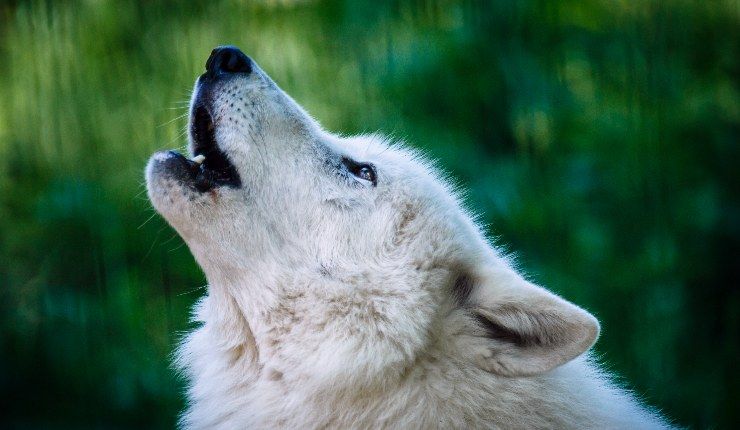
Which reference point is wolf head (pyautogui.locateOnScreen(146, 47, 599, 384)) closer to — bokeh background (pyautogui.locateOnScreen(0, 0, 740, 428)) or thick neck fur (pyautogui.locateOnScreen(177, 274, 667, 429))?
thick neck fur (pyautogui.locateOnScreen(177, 274, 667, 429))

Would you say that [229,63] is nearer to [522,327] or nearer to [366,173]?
[366,173]

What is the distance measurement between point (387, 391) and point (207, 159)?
3.06 feet

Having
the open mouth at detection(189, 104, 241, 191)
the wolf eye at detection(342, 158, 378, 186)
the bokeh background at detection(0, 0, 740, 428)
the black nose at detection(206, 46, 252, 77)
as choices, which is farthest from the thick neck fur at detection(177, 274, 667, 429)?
the bokeh background at detection(0, 0, 740, 428)

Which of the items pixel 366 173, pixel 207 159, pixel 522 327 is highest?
pixel 207 159

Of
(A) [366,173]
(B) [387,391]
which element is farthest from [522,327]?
(A) [366,173]

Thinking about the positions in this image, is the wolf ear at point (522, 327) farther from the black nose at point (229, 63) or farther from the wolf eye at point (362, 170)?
the black nose at point (229, 63)

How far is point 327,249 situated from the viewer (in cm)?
Result: 265

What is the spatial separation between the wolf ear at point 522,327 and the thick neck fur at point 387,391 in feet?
0.20

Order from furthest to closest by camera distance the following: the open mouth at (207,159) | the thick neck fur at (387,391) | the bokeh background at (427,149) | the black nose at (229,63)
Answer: the bokeh background at (427,149) → the black nose at (229,63) → the open mouth at (207,159) → the thick neck fur at (387,391)

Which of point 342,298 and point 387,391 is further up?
point 342,298

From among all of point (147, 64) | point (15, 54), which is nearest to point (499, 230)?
point (147, 64)

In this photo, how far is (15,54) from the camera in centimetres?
527

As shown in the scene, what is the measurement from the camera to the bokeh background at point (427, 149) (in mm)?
5039

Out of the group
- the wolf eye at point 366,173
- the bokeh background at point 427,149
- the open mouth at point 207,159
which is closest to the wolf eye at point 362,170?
the wolf eye at point 366,173
